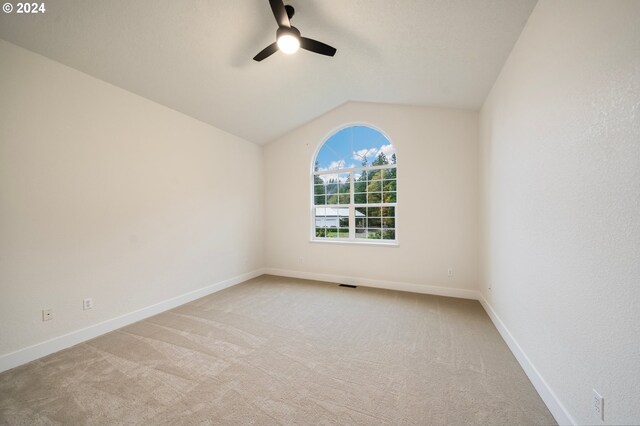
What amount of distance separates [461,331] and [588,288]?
167 cm

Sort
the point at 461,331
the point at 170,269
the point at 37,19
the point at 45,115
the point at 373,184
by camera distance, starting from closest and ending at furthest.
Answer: the point at 37,19, the point at 45,115, the point at 461,331, the point at 170,269, the point at 373,184

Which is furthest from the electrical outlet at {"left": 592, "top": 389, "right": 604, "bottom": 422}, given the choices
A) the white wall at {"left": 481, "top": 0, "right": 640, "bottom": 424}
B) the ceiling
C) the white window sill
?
the white window sill

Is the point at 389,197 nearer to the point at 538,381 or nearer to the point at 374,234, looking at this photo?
the point at 374,234

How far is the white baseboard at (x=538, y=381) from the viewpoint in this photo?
1.47m

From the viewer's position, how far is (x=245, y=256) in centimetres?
477

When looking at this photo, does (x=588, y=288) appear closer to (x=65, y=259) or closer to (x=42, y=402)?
(x=42, y=402)

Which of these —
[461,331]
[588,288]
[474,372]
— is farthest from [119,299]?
[588,288]

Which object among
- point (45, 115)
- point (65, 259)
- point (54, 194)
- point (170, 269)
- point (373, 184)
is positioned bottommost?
point (170, 269)

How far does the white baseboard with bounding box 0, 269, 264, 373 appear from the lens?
2.11 metres

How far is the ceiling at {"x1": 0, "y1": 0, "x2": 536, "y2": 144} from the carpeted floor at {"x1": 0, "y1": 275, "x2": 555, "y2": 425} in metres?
2.78

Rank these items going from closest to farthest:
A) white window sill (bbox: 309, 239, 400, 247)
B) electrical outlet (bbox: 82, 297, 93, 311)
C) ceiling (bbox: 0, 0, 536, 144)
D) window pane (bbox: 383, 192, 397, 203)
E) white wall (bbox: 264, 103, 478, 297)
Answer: ceiling (bbox: 0, 0, 536, 144) → electrical outlet (bbox: 82, 297, 93, 311) → white wall (bbox: 264, 103, 478, 297) → white window sill (bbox: 309, 239, 400, 247) → window pane (bbox: 383, 192, 397, 203)

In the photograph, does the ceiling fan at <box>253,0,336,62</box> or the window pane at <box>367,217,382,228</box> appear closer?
the ceiling fan at <box>253,0,336,62</box>

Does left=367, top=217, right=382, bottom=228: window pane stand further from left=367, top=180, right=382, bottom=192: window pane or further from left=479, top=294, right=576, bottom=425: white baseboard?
left=479, top=294, right=576, bottom=425: white baseboard

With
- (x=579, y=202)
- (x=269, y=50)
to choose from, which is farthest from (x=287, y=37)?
(x=579, y=202)
